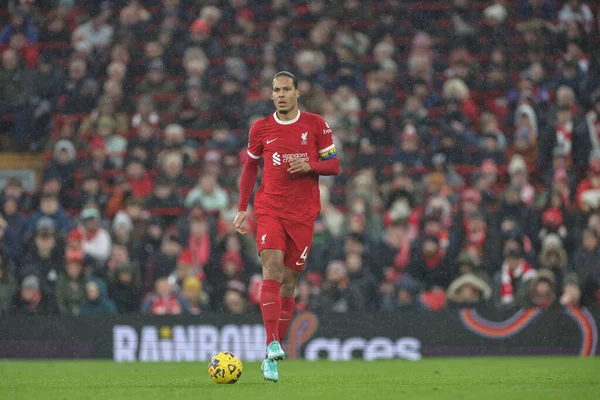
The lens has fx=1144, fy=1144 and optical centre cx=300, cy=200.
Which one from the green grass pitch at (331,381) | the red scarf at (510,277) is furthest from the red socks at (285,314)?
the red scarf at (510,277)

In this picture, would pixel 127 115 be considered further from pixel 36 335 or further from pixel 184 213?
pixel 36 335

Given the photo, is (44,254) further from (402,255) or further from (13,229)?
(402,255)

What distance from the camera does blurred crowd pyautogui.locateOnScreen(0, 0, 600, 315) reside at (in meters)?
15.8

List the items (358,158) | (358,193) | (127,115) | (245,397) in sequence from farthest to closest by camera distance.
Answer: (127,115) → (358,158) → (358,193) → (245,397)

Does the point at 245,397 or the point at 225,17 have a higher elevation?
the point at 225,17

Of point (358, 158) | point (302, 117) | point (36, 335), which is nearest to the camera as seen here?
point (302, 117)

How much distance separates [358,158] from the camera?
18.7 metres

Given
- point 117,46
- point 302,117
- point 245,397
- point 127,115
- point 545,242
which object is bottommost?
point 245,397

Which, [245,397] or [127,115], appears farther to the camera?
[127,115]

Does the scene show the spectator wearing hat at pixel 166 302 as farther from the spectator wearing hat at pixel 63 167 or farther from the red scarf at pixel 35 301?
the spectator wearing hat at pixel 63 167

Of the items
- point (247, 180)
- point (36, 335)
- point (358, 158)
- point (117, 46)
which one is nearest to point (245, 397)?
point (247, 180)

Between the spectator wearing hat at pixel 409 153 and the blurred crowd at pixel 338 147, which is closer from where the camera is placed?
the blurred crowd at pixel 338 147

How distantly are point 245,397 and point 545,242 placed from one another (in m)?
8.79

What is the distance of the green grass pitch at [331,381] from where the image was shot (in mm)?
8281
